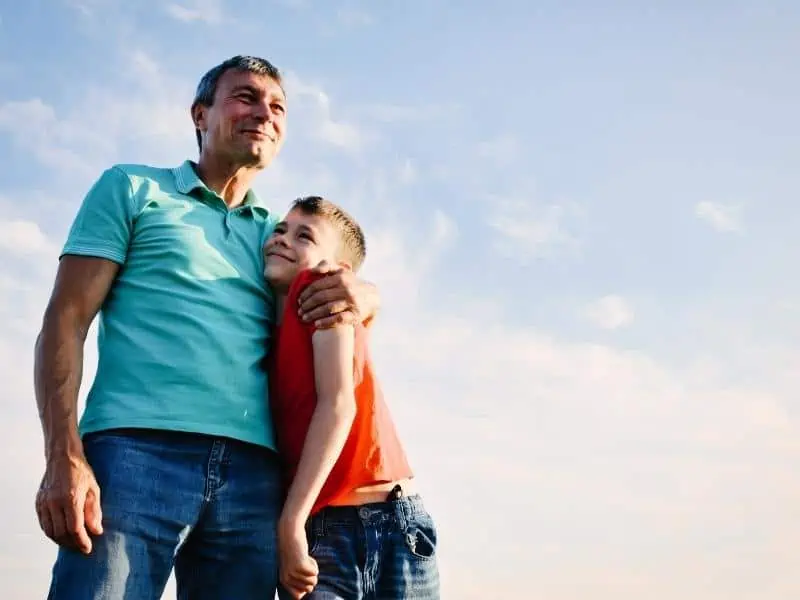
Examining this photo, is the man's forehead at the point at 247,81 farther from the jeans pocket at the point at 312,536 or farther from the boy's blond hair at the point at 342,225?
the jeans pocket at the point at 312,536

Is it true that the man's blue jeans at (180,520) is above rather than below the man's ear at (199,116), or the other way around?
below

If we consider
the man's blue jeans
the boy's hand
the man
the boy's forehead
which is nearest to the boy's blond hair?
the boy's forehead

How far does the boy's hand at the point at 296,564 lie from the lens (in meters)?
3.28

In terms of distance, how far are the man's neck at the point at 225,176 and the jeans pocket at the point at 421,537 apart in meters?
1.79

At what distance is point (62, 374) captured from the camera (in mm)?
3412

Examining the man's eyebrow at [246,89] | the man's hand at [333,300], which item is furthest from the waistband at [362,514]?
the man's eyebrow at [246,89]

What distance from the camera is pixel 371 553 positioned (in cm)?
343

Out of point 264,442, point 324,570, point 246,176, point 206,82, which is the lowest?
point 324,570

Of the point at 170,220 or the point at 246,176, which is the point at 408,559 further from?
the point at 246,176

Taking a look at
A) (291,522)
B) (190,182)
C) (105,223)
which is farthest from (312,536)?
(190,182)

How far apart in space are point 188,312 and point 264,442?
0.62m

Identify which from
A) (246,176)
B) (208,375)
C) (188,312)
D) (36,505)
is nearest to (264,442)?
(208,375)

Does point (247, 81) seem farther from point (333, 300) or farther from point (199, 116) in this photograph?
point (333, 300)

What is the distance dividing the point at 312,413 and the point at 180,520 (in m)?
0.65
